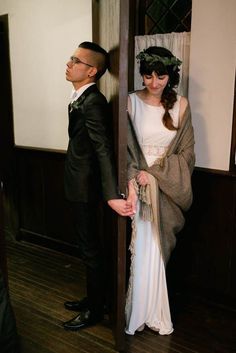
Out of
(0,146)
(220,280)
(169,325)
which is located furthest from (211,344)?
(0,146)

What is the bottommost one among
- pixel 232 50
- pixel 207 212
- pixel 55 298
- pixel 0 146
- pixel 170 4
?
pixel 55 298

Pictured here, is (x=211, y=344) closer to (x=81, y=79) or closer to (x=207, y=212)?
(x=207, y=212)

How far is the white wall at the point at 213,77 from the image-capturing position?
218 cm

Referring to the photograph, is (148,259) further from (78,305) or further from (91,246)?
(78,305)

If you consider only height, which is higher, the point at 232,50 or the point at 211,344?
the point at 232,50

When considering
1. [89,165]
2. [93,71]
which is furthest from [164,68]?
[89,165]

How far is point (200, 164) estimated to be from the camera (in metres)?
2.41

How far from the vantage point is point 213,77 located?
7.41 ft

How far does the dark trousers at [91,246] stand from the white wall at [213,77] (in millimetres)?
797

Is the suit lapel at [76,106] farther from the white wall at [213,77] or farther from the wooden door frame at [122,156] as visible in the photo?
the white wall at [213,77]

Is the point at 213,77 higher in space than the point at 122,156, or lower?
higher

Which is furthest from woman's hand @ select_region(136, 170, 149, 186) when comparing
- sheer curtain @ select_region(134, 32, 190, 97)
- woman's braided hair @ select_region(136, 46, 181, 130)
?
sheer curtain @ select_region(134, 32, 190, 97)

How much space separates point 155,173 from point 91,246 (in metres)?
0.54

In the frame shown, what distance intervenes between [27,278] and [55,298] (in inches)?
14.7
